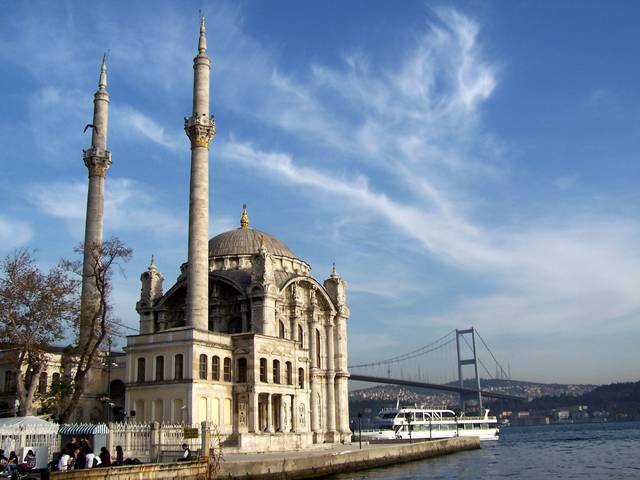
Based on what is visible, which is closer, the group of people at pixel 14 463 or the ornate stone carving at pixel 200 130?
the group of people at pixel 14 463

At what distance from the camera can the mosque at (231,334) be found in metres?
41.9

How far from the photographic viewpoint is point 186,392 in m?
40.4

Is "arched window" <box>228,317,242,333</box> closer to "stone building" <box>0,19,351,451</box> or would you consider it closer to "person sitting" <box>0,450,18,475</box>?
"stone building" <box>0,19,351,451</box>

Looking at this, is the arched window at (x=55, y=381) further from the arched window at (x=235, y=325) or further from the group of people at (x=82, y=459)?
the group of people at (x=82, y=459)

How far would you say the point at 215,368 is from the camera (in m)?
43.3

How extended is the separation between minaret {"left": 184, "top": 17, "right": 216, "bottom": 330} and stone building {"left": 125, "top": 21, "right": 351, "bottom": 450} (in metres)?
0.06

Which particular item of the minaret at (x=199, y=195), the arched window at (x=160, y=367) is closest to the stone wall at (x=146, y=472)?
the arched window at (x=160, y=367)

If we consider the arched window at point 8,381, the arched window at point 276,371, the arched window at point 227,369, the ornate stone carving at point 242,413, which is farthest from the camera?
the arched window at point 8,381

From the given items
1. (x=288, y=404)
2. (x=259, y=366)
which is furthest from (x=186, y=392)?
(x=288, y=404)

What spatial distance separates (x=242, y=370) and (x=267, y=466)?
12.7 m

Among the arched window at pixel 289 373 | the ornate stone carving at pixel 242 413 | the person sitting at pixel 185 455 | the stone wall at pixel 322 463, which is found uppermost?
the arched window at pixel 289 373

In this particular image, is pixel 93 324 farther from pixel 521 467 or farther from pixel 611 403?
pixel 611 403

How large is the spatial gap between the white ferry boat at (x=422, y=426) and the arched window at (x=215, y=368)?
1545 inches

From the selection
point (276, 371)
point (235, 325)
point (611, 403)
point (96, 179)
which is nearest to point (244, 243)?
point (235, 325)
